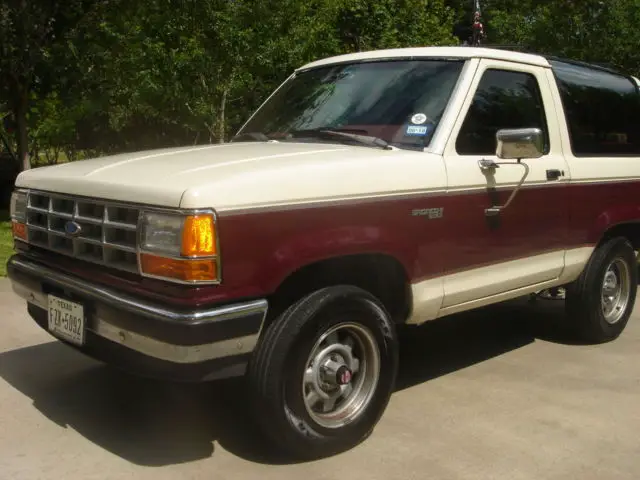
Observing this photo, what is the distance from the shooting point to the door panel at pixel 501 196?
13.5 ft

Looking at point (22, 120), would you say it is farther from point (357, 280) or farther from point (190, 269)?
point (190, 269)

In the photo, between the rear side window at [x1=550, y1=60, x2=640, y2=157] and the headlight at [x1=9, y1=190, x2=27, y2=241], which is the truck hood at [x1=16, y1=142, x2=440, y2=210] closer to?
the headlight at [x1=9, y1=190, x2=27, y2=241]

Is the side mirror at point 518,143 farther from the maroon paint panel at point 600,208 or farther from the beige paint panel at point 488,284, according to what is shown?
the maroon paint panel at point 600,208

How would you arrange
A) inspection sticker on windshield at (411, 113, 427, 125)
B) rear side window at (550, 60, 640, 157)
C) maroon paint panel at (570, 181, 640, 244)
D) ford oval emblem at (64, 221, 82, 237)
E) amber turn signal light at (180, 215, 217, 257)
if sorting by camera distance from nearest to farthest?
amber turn signal light at (180, 215, 217, 257) → ford oval emblem at (64, 221, 82, 237) → inspection sticker on windshield at (411, 113, 427, 125) → maroon paint panel at (570, 181, 640, 244) → rear side window at (550, 60, 640, 157)

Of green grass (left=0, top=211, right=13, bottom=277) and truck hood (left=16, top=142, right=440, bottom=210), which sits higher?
truck hood (left=16, top=142, right=440, bottom=210)

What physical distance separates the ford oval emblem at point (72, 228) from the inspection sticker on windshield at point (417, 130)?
1.83 meters

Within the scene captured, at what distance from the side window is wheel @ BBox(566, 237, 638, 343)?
1124 millimetres

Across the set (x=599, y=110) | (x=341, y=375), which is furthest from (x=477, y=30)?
(x=341, y=375)

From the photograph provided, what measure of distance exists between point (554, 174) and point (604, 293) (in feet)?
4.85

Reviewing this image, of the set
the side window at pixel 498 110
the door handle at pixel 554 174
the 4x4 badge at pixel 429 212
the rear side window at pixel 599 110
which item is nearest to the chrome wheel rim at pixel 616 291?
the rear side window at pixel 599 110

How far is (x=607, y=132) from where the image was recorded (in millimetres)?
5438

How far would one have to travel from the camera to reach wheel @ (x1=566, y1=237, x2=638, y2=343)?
17.5 feet

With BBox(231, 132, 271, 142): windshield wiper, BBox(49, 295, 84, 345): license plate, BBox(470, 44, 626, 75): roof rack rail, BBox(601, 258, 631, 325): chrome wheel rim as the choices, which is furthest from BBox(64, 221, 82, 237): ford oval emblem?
BBox(601, 258, 631, 325): chrome wheel rim

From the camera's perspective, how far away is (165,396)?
4.48m
